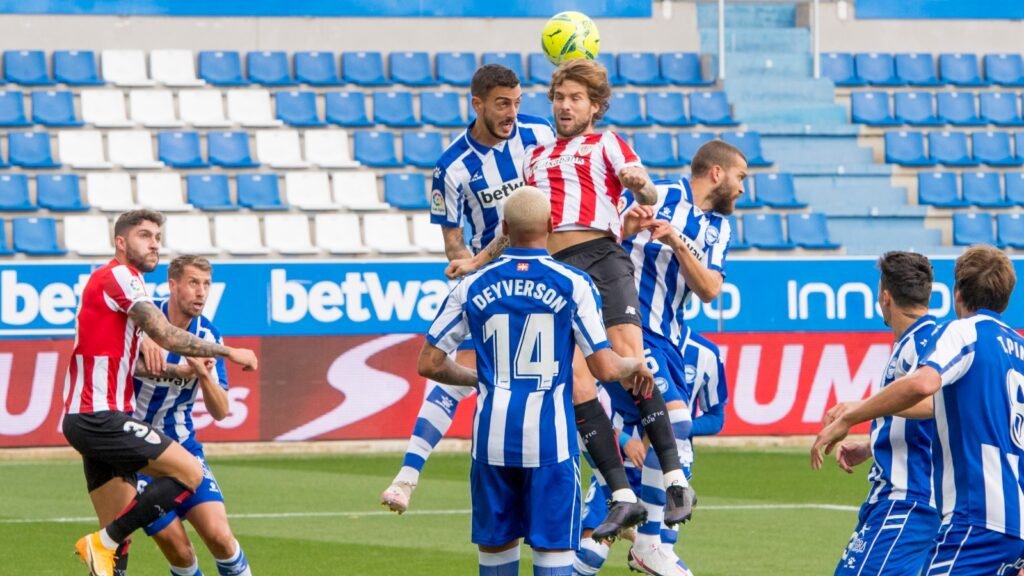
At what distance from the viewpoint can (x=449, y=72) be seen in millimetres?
25375

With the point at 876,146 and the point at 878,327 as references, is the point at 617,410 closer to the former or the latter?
the point at 878,327

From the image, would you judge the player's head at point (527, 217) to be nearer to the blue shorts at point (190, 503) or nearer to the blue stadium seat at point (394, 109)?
the blue shorts at point (190, 503)

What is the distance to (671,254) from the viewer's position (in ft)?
31.3

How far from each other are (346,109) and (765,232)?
20.1ft

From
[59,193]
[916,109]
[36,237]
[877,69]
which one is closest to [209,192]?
[59,193]

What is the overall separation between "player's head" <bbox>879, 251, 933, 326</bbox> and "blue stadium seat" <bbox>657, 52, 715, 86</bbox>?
19.4 metres

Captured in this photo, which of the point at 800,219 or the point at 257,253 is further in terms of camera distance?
the point at 800,219

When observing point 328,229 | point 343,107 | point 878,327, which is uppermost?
point 343,107

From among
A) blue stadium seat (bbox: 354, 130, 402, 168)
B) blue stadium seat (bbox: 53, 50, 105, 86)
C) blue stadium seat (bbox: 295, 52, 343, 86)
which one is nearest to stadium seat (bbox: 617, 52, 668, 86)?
blue stadium seat (bbox: 354, 130, 402, 168)

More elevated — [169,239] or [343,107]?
[343,107]

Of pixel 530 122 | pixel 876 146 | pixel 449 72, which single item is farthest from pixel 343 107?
pixel 530 122

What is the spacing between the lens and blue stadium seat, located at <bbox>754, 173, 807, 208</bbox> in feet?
81.1

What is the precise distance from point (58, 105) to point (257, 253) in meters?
3.79

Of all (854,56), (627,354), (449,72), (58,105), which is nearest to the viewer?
(627,354)
